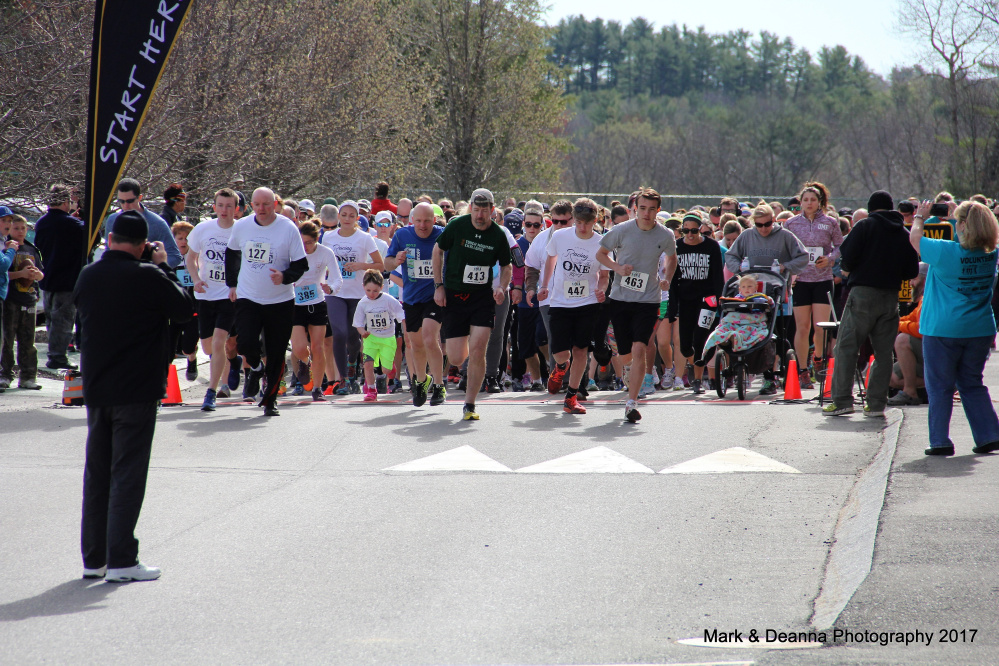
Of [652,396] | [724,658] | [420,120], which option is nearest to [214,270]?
[652,396]

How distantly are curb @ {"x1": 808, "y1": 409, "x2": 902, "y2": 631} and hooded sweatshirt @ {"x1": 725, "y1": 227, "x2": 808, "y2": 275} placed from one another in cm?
465

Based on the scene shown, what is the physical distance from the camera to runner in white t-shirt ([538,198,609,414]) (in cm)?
1124

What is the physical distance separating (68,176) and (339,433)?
29.1 ft

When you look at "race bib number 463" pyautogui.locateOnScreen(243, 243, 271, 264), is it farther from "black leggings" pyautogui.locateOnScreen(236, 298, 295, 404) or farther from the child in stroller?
the child in stroller

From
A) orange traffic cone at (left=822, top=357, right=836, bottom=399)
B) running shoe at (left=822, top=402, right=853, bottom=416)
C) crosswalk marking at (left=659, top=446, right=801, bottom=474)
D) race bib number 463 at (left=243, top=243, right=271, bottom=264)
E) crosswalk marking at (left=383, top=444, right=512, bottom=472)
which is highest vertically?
race bib number 463 at (left=243, top=243, right=271, bottom=264)

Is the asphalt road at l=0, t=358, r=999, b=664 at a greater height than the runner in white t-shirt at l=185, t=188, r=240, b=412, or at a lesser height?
lesser

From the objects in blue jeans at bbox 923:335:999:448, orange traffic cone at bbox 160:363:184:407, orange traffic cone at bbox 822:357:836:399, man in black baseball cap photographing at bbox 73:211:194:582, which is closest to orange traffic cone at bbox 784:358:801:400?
orange traffic cone at bbox 822:357:836:399

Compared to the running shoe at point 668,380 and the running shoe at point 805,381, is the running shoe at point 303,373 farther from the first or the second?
the running shoe at point 805,381

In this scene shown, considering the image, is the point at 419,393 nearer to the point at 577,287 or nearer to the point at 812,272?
the point at 577,287

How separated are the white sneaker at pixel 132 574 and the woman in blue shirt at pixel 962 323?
558cm

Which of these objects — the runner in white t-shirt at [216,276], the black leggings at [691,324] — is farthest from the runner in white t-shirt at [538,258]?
the runner in white t-shirt at [216,276]

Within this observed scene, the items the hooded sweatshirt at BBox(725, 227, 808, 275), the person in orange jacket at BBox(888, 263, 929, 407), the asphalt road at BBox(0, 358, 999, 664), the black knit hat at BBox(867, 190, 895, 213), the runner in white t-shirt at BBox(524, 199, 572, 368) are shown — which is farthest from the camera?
the hooded sweatshirt at BBox(725, 227, 808, 275)

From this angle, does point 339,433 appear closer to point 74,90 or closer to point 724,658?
point 724,658

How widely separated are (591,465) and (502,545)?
97.2 inches
